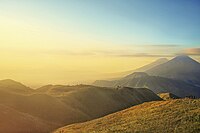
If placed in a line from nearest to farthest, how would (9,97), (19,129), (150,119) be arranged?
(150,119) < (19,129) < (9,97)

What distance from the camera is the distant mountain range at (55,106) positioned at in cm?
6938

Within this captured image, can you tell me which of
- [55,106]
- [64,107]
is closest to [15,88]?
[55,106]

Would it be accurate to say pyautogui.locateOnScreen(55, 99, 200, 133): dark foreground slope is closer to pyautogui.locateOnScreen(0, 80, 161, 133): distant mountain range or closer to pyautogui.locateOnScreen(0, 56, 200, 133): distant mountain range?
pyautogui.locateOnScreen(0, 56, 200, 133): distant mountain range

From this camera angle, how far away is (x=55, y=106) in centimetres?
11175

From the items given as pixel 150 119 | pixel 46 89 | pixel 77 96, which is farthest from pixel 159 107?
pixel 46 89

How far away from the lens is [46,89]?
171 metres

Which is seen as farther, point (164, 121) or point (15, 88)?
point (15, 88)

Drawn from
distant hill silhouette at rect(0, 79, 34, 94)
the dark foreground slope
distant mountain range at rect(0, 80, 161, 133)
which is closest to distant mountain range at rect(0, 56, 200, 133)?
distant mountain range at rect(0, 80, 161, 133)

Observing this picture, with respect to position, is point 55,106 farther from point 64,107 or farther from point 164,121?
point 164,121

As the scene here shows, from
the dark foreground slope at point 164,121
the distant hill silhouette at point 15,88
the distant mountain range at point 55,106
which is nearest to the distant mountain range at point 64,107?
the distant mountain range at point 55,106

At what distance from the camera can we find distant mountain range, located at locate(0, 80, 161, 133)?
228 feet

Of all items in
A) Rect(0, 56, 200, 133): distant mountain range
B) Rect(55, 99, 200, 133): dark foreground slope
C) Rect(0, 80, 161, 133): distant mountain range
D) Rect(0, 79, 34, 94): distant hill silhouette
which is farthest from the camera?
Rect(0, 79, 34, 94): distant hill silhouette

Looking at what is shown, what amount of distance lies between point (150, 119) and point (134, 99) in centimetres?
12382

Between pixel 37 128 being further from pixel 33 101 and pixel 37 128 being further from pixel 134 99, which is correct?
pixel 134 99
